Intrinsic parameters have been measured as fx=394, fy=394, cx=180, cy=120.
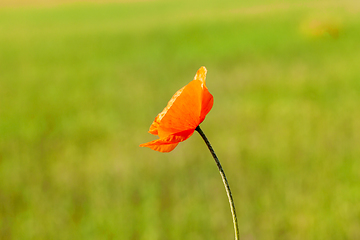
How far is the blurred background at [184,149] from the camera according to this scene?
1.93 meters

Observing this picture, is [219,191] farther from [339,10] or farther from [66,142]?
[339,10]

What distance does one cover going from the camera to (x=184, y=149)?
115 inches

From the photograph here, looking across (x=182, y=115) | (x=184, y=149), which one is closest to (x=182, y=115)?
(x=182, y=115)

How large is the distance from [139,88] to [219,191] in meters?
3.00

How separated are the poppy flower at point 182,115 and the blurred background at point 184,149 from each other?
4.51 ft

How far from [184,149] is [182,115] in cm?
242

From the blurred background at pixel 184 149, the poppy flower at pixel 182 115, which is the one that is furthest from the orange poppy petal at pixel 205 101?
the blurred background at pixel 184 149

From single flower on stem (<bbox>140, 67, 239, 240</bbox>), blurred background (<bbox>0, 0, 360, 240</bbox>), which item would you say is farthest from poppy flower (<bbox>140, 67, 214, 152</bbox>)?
→ blurred background (<bbox>0, 0, 360, 240</bbox>)

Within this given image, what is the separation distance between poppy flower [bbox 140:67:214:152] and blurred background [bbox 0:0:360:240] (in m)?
1.38

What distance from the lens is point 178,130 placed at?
52 cm

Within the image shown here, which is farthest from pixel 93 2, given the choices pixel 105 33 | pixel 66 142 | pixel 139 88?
pixel 66 142

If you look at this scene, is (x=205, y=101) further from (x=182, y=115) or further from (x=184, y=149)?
(x=184, y=149)

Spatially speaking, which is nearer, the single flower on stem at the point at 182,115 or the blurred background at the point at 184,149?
the single flower on stem at the point at 182,115

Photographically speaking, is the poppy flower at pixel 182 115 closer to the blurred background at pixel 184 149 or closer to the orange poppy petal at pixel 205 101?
the orange poppy petal at pixel 205 101
